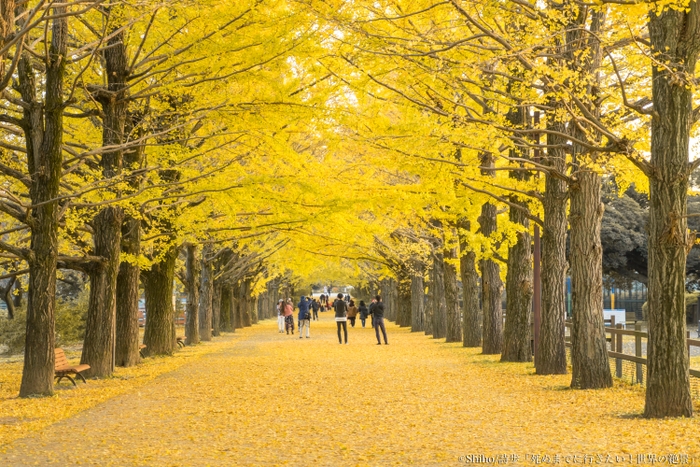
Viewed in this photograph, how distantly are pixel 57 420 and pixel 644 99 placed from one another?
10529 millimetres

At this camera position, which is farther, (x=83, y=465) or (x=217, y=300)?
(x=217, y=300)

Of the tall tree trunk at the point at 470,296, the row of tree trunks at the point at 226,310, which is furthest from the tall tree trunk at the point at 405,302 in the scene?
the tall tree trunk at the point at 470,296

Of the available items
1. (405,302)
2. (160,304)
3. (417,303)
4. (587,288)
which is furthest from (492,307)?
(405,302)

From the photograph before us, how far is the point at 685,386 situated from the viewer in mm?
11352

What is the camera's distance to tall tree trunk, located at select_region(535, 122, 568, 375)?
17.7 m

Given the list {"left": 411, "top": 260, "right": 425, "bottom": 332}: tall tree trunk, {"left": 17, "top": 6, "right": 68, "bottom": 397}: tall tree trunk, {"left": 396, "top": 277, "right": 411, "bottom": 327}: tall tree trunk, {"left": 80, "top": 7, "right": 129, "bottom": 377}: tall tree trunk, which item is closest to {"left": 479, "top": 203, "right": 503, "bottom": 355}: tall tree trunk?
{"left": 80, "top": 7, "right": 129, "bottom": 377}: tall tree trunk

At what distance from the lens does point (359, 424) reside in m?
11.3

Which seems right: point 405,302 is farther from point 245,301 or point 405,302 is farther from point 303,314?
point 303,314

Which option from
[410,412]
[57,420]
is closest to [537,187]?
[410,412]

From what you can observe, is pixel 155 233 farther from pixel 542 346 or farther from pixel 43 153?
pixel 542 346

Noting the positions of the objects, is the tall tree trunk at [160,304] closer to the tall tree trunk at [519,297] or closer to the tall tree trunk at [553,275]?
the tall tree trunk at [519,297]

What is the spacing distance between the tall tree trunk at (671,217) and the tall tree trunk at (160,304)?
16.4 metres

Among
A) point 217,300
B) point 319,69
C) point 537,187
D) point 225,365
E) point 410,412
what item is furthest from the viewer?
point 217,300

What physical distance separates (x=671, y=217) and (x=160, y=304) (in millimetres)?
Answer: 17323
